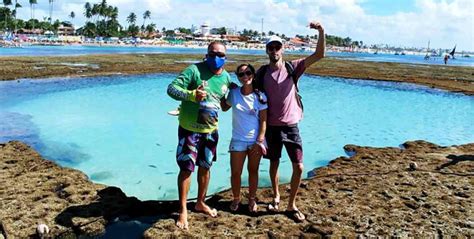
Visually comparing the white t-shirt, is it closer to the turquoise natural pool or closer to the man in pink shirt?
the man in pink shirt

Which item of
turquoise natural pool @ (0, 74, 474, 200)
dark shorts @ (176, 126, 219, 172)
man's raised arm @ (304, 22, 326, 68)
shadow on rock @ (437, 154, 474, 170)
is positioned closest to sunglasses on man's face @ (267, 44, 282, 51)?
man's raised arm @ (304, 22, 326, 68)

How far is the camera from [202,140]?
→ 511cm

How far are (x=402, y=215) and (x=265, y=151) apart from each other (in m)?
2.39

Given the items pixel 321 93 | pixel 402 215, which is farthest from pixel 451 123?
pixel 402 215

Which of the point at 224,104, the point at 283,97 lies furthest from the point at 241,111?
the point at 283,97

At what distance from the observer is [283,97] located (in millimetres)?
5215

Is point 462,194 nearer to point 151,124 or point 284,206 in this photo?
point 284,206

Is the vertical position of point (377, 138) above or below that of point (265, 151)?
below

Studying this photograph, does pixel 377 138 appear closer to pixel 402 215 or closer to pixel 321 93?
pixel 402 215

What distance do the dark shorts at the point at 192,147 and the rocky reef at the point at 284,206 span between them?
0.92 metres

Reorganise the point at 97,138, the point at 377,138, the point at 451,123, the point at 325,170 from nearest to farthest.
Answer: the point at 325,170, the point at 97,138, the point at 377,138, the point at 451,123

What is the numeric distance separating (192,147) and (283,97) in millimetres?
1316

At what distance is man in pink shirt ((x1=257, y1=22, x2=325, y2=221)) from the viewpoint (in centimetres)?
518

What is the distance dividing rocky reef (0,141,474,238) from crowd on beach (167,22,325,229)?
23.2 inches
